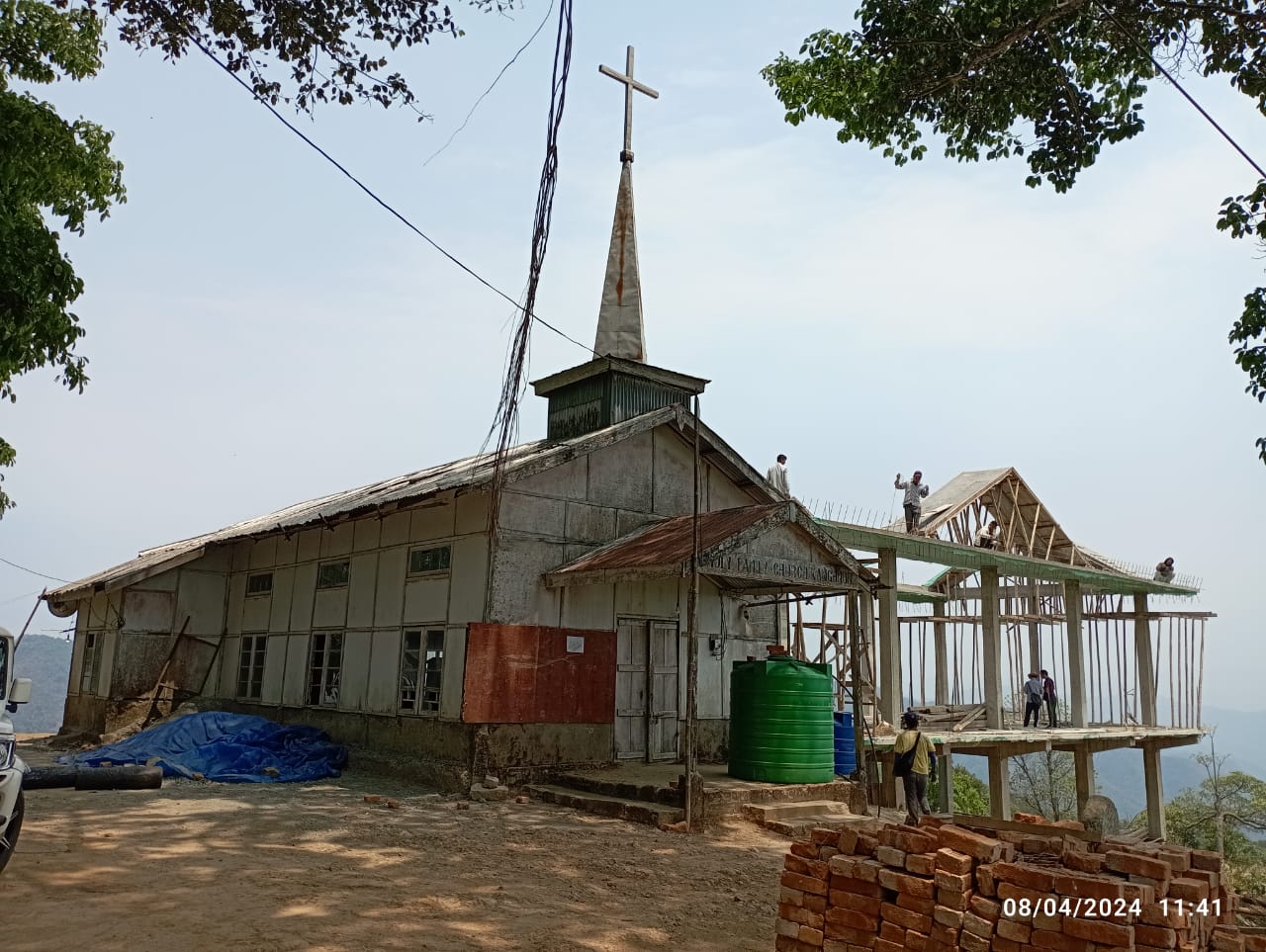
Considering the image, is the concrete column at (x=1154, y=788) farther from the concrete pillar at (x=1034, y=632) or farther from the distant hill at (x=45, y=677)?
the distant hill at (x=45, y=677)

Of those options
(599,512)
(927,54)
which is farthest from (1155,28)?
(599,512)

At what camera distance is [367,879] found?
7.92 metres

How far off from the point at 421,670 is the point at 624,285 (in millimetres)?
8534

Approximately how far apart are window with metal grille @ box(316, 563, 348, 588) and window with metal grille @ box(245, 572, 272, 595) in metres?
2.32

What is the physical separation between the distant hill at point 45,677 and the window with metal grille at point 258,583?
351 ft

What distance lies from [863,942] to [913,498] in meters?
14.2

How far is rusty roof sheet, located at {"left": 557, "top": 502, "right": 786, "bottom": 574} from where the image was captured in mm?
12258

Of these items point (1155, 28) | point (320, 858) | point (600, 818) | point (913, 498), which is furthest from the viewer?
point (913, 498)

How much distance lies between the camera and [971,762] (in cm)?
15200

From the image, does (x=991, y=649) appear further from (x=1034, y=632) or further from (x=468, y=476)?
(x=468, y=476)

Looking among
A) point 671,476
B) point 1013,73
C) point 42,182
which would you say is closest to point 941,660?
point 671,476

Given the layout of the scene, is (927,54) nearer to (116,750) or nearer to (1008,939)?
(1008,939)

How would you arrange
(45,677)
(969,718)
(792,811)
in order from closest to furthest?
1. (792,811)
2. (969,718)
3. (45,677)

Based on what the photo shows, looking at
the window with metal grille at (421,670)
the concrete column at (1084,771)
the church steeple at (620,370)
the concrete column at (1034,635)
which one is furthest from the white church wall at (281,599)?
the concrete column at (1034,635)
